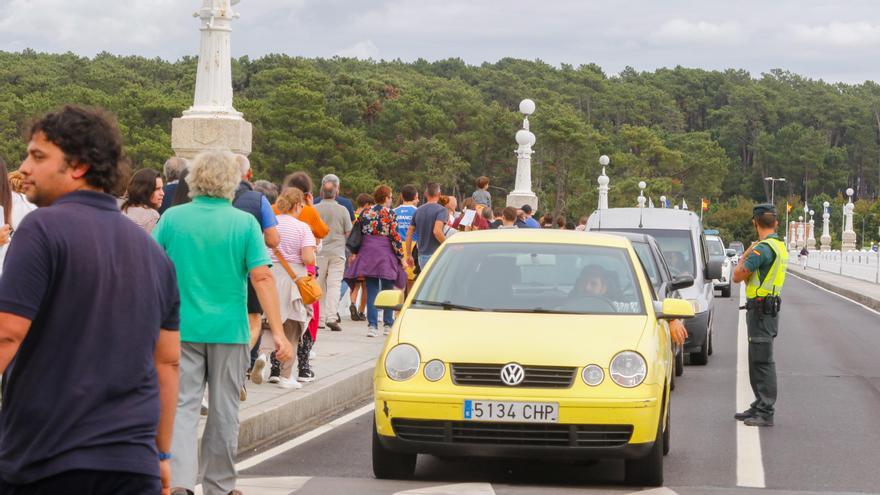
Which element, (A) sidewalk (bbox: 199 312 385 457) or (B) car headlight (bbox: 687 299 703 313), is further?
(B) car headlight (bbox: 687 299 703 313)

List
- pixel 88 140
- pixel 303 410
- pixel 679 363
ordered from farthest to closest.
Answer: pixel 679 363, pixel 303 410, pixel 88 140

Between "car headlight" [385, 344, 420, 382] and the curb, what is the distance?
1.63 m

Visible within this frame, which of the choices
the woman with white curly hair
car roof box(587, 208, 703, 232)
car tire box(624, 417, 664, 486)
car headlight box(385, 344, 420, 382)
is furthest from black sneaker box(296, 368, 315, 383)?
car roof box(587, 208, 703, 232)

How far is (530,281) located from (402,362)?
1460 millimetres

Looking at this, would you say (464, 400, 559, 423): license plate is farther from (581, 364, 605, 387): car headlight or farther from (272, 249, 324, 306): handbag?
(272, 249, 324, 306): handbag

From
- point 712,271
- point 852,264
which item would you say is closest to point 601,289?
point 712,271

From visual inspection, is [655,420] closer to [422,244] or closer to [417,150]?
[422,244]

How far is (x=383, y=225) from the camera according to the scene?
17.2 metres

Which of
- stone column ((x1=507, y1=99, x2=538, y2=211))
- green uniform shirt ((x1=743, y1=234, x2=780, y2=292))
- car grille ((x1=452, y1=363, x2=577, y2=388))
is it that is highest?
stone column ((x1=507, y1=99, x2=538, y2=211))

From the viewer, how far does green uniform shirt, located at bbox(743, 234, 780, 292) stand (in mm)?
10992

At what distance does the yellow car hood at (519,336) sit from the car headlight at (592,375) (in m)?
0.04

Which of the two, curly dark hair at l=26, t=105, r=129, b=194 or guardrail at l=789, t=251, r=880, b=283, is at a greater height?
curly dark hair at l=26, t=105, r=129, b=194

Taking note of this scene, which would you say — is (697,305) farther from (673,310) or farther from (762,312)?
(673,310)

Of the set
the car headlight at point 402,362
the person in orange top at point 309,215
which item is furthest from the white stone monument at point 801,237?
the car headlight at point 402,362
